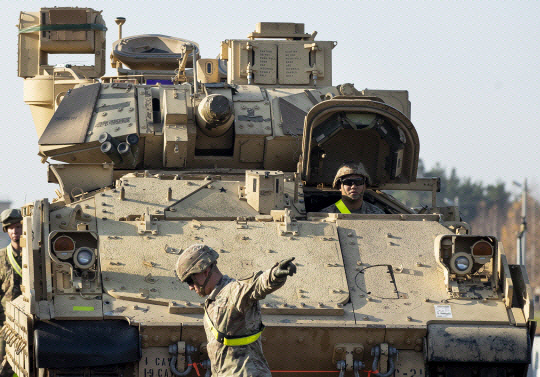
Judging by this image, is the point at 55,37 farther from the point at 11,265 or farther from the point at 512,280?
the point at 512,280

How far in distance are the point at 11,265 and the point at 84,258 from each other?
358cm

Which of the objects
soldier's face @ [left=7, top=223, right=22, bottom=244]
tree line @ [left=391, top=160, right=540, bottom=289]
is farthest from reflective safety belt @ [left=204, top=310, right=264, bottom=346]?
tree line @ [left=391, top=160, right=540, bottom=289]

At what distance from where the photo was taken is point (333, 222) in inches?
383

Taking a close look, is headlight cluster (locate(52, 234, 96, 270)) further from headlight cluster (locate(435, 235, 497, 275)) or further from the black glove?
headlight cluster (locate(435, 235, 497, 275))

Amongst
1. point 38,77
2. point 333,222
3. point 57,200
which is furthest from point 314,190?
point 38,77

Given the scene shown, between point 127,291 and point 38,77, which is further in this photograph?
point 38,77

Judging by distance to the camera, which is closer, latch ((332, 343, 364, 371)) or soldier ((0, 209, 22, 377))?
latch ((332, 343, 364, 371))

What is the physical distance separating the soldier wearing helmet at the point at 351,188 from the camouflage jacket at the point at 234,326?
13.1ft

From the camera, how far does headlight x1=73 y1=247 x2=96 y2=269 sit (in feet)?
28.2

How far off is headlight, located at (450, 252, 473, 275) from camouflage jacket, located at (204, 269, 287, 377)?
8.61 feet

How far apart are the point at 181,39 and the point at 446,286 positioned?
A: 9.24 metres

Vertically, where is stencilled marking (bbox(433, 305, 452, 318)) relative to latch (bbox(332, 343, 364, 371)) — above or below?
above

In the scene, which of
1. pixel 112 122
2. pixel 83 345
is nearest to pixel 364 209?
pixel 112 122

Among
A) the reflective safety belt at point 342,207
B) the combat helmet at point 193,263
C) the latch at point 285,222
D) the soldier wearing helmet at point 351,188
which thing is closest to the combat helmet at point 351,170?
the soldier wearing helmet at point 351,188
